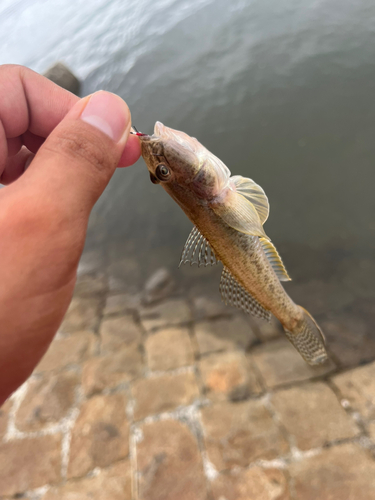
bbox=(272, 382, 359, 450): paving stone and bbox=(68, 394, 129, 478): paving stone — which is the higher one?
bbox=(68, 394, 129, 478): paving stone

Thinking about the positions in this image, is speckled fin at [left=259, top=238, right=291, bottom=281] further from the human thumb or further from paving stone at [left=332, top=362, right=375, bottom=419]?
paving stone at [left=332, top=362, right=375, bottom=419]

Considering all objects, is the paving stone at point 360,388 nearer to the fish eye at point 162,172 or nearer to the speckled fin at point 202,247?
the speckled fin at point 202,247

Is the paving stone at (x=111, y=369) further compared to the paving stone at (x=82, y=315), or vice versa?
the paving stone at (x=82, y=315)

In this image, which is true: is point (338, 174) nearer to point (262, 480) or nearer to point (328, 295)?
point (328, 295)

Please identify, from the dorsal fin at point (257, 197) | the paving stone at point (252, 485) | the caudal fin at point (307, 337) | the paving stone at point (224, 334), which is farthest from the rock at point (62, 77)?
the paving stone at point (252, 485)

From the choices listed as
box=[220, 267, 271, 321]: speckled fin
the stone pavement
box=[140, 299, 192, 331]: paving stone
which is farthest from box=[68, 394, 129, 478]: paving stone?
box=[220, 267, 271, 321]: speckled fin
